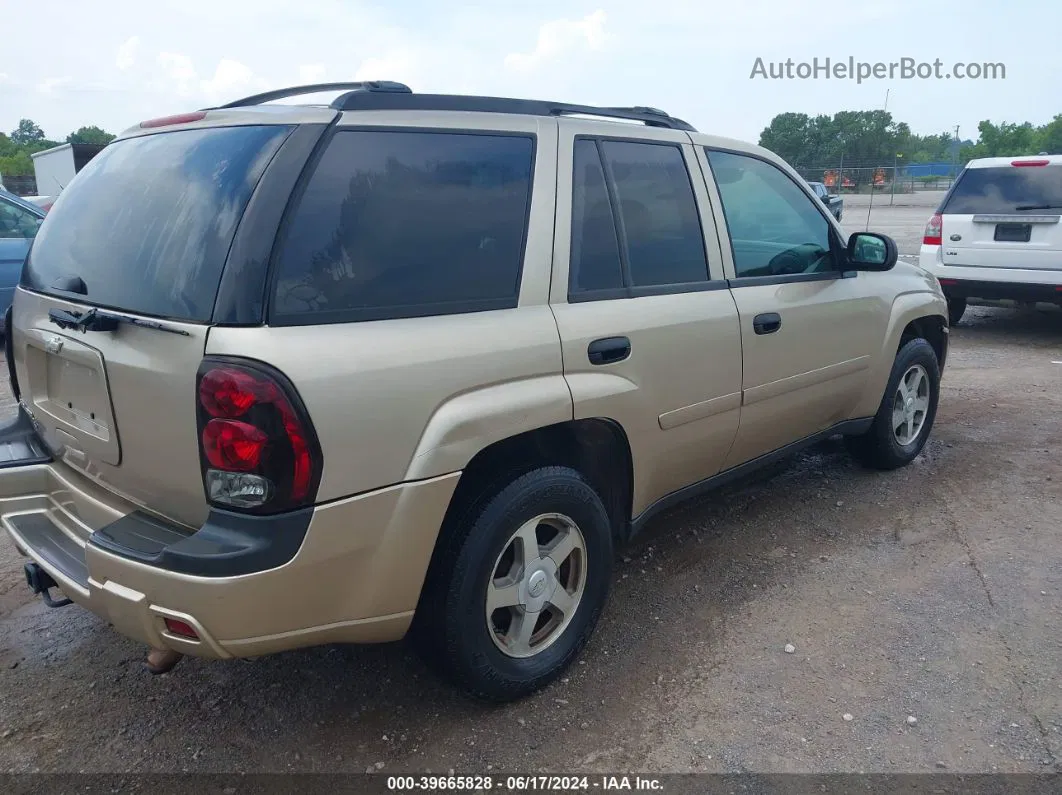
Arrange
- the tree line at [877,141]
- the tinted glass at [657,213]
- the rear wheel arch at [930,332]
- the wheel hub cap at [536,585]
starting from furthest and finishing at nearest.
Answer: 1. the tree line at [877,141]
2. the rear wheel arch at [930,332]
3. the tinted glass at [657,213]
4. the wheel hub cap at [536,585]

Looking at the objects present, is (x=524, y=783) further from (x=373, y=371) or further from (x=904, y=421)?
(x=904, y=421)

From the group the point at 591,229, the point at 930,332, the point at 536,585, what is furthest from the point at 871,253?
Result: the point at 536,585

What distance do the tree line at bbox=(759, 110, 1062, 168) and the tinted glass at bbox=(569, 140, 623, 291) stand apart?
41.3 meters

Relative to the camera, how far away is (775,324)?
3527mm

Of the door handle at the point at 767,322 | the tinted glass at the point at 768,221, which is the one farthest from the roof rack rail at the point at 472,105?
the door handle at the point at 767,322

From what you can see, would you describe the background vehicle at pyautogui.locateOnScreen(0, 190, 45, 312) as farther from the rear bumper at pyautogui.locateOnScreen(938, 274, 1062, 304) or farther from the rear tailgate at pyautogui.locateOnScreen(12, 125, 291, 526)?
the rear bumper at pyautogui.locateOnScreen(938, 274, 1062, 304)

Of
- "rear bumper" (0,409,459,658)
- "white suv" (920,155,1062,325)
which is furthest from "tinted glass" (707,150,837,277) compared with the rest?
"white suv" (920,155,1062,325)

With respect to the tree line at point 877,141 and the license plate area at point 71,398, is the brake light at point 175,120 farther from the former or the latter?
the tree line at point 877,141

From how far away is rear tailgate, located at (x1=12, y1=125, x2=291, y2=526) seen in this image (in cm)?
217

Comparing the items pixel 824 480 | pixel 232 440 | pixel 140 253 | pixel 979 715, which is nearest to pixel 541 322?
pixel 232 440

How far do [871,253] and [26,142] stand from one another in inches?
3706

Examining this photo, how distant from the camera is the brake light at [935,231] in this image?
336 inches

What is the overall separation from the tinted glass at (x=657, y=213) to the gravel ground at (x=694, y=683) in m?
1.32

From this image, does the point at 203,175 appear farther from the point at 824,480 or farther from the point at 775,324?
the point at 824,480
